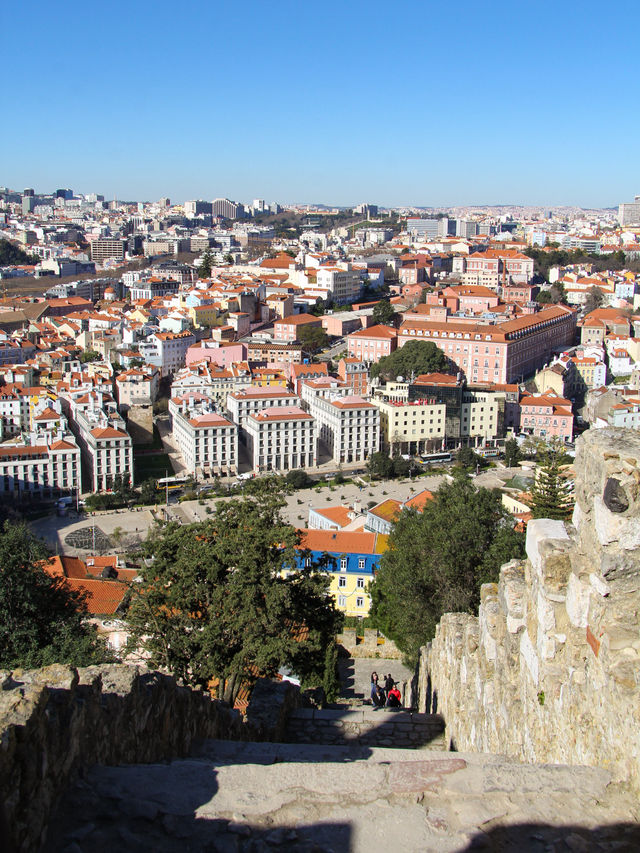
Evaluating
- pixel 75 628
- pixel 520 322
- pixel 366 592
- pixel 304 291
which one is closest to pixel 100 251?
pixel 304 291

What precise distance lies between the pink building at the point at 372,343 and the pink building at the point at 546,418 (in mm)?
9559

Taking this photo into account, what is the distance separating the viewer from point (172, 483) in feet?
91.3

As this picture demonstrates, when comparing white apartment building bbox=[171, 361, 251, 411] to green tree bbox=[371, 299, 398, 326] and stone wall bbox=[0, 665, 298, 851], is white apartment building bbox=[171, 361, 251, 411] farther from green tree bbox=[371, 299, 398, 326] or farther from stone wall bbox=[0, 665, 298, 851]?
stone wall bbox=[0, 665, 298, 851]

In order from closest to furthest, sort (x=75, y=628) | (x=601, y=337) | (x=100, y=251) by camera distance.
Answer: (x=75, y=628) → (x=601, y=337) → (x=100, y=251)

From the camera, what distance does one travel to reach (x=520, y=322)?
4250cm

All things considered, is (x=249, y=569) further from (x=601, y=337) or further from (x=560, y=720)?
(x=601, y=337)

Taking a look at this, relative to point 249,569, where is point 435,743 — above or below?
below

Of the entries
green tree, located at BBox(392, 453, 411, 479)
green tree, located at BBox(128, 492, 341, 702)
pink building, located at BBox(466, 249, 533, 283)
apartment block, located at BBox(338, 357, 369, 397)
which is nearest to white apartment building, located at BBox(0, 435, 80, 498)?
green tree, located at BBox(392, 453, 411, 479)

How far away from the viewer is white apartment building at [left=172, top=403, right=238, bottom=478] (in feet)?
94.7

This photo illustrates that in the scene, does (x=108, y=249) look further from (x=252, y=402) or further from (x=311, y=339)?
(x=252, y=402)

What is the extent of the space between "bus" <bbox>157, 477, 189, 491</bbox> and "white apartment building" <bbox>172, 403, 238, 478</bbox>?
679 millimetres

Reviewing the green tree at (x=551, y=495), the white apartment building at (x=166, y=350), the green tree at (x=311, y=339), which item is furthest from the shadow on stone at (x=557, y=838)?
the green tree at (x=311, y=339)

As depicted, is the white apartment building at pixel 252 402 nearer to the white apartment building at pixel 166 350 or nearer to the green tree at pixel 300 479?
the green tree at pixel 300 479

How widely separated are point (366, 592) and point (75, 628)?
25.3ft
